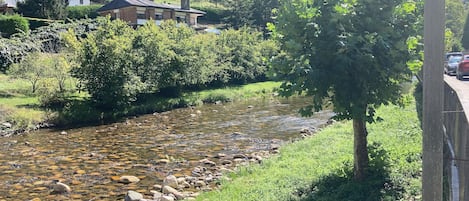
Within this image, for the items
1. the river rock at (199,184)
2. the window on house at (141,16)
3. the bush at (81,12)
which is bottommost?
the river rock at (199,184)

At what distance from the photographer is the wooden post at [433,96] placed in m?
4.06

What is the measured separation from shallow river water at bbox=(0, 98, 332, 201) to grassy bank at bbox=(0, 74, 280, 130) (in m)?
1.30

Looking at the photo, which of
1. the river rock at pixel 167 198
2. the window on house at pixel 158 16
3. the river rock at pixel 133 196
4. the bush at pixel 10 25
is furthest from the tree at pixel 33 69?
the window on house at pixel 158 16

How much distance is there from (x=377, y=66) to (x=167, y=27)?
29.8 metres

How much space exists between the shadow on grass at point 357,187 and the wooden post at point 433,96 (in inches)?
177

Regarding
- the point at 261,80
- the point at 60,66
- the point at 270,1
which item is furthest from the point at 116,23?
the point at 270,1

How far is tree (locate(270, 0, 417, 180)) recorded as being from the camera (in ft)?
28.6

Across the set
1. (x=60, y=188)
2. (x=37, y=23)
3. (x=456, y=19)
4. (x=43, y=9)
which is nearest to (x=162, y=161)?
(x=60, y=188)

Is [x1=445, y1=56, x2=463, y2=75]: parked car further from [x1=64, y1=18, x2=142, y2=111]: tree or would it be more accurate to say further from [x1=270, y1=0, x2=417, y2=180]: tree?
[x1=270, y1=0, x2=417, y2=180]: tree

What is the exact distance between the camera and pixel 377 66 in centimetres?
892

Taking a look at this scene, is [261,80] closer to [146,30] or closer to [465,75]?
[146,30]

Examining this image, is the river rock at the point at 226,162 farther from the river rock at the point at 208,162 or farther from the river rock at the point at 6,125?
the river rock at the point at 6,125

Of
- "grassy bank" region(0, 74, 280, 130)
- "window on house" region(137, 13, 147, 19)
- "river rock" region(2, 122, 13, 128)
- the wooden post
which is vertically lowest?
"river rock" region(2, 122, 13, 128)

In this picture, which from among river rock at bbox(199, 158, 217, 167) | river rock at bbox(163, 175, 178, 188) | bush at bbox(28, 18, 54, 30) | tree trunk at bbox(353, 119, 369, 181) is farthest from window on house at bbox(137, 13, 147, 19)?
tree trunk at bbox(353, 119, 369, 181)
